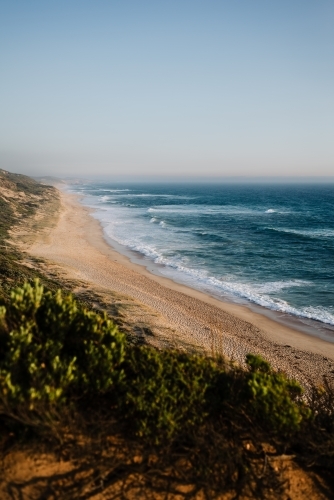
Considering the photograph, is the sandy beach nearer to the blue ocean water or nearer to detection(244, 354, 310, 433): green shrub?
detection(244, 354, 310, 433): green shrub

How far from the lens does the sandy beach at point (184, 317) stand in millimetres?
16656

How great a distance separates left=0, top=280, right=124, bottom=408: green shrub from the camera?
582 centimetres

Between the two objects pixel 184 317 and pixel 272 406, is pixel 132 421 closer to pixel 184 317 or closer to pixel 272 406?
pixel 272 406

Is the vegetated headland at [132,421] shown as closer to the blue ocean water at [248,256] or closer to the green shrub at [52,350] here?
the green shrub at [52,350]

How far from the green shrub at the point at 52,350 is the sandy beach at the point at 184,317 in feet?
11.2

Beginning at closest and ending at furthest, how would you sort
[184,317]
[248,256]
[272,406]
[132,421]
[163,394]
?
1. [163,394]
2. [132,421]
3. [272,406]
4. [184,317]
5. [248,256]

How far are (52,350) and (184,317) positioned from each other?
15128mm

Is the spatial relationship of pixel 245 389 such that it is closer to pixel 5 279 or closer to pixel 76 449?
pixel 76 449

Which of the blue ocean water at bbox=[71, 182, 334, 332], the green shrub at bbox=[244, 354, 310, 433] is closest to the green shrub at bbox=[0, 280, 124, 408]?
the green shrub at bbox=[244, 354, 310, 433]

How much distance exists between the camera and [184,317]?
69.1ft

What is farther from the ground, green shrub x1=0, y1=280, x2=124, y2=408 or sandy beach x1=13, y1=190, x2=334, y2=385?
green shrub x1=0, y1=280, x2=124, y2=408

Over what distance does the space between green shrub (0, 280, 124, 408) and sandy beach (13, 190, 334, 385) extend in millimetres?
3423

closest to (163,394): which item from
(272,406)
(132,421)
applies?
(132,421)

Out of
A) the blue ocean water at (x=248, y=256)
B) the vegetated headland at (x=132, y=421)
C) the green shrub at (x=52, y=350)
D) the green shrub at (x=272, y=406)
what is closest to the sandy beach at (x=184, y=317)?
the green shrub at (x=272, y=406)
